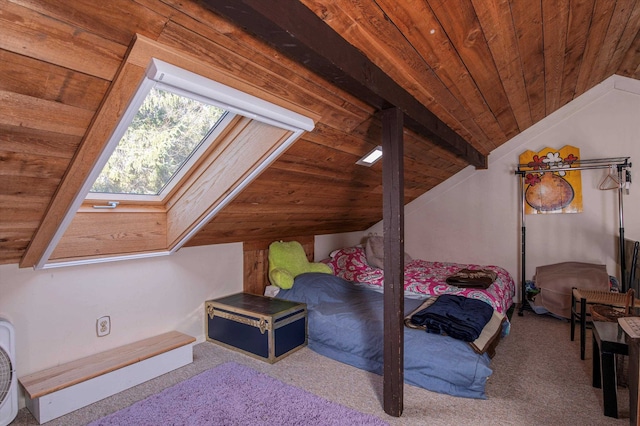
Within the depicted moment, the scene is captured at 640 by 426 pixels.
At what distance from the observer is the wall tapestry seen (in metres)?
4.29

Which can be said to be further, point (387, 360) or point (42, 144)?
point (387, 360)

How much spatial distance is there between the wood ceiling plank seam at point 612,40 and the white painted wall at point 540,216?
15.7 inches

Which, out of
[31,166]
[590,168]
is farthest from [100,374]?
[590,168]

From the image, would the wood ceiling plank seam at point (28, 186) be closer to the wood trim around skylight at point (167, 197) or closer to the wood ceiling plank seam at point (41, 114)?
the wood trim around skylight at point (167, 197)

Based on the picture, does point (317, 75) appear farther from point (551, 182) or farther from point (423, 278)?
point (551, 182)

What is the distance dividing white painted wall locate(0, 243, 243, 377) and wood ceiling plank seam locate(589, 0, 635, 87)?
3544 millimetres

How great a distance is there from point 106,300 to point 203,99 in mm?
1809

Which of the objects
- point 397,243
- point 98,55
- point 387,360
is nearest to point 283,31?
point 98,55

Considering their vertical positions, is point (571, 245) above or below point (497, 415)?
above

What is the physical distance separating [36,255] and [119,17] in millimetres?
1652

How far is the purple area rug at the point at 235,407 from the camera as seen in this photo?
6.72ft

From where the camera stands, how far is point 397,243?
2117 mm

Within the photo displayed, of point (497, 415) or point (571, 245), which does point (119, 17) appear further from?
point (571, 245)

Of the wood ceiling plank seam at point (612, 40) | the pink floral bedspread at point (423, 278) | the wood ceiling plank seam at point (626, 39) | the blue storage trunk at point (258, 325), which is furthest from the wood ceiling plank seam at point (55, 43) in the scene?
the wood ceiling plank seam at point (626, 39)
